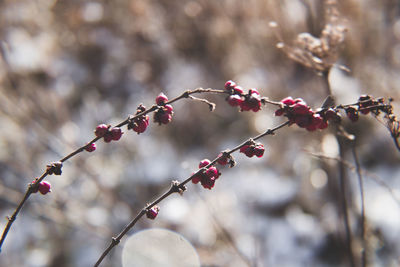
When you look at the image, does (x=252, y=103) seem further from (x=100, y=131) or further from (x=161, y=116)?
(x=100, y=131)

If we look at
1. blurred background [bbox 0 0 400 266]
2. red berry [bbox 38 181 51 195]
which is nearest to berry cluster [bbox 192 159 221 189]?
red berry [bbox 38 181 51 195]

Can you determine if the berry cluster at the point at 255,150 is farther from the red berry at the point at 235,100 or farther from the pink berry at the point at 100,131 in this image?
the pink berry at the point at 100,131

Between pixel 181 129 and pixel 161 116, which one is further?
pixel 181 129

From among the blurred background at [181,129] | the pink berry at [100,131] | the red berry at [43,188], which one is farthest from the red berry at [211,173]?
the blurred background at [181,129]

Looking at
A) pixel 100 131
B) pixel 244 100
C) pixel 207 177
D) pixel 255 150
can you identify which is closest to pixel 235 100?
pixel 244 100

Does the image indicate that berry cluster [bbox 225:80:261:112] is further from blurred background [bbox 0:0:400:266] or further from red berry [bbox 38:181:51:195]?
blurred background [bbox 0:0:400:266]

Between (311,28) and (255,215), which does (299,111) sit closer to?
(311,28)

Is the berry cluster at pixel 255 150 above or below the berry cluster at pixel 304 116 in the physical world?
below

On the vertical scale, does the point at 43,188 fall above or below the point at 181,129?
below
